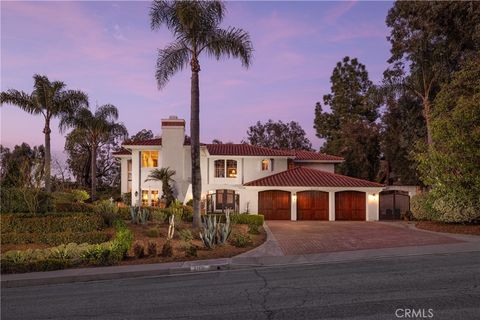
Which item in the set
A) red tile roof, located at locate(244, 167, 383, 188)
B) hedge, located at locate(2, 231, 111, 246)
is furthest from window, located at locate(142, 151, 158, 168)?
hedge, located at locate(2, 231, 111, 246)

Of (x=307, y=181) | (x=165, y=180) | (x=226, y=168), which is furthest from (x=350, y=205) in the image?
(x=165, y=180)

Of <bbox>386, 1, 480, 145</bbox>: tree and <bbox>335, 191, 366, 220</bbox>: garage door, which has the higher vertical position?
<bbox>386, 1, 480, 145</bbox>: tree

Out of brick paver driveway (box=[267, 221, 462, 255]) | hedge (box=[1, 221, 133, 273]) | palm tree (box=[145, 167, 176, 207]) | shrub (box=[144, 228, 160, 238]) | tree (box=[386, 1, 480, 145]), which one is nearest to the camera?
hedge (box=[1, 221, 133, 273])

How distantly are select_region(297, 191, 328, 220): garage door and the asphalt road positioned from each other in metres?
19.3

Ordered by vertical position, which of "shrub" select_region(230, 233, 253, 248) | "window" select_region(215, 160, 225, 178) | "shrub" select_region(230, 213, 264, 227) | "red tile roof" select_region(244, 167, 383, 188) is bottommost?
"shrub" select_region(230, 233, 253, 248)

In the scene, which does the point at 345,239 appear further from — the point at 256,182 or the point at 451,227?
the point at 256,182

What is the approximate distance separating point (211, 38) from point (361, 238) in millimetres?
12204

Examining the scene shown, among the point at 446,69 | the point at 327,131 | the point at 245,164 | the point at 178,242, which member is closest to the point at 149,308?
the point at 178,242

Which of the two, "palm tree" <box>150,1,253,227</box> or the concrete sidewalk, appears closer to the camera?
the concrete sidewalk

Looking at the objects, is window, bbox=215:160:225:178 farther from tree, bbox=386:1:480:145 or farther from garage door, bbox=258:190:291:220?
tree, bbox=386:1:480:145

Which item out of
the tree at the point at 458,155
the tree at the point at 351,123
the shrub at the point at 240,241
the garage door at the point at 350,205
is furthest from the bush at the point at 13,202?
the tree at the point at 351,123

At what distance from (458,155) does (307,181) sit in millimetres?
11977

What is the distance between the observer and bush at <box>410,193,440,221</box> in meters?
25.8

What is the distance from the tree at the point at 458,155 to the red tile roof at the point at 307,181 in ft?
24.5
